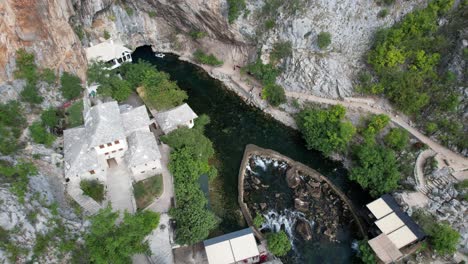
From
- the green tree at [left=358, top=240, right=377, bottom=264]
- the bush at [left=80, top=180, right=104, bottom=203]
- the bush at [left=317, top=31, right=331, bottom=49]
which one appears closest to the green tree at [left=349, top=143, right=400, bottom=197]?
the green tree at [left=358, top=240, right=377, bottom=264]

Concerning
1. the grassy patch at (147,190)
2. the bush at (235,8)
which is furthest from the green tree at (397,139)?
the grassy patch at (147,190)

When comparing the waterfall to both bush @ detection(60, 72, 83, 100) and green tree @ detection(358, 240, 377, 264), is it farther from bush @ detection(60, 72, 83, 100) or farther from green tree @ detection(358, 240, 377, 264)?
bush @ detection(60, 72, 83, 100)

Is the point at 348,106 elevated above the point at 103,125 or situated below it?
below

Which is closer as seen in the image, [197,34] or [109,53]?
[109,53]

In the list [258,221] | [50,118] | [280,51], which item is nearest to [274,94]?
[280,51]

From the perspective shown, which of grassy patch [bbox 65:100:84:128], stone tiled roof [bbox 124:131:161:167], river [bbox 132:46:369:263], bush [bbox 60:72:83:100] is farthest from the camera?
bush [bbox 60:72:83:100]

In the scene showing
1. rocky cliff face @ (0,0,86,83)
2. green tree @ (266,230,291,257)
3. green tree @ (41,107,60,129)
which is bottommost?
green tree @ (266,230,291,257)

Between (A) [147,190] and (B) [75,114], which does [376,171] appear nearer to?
(A) [147,190]
